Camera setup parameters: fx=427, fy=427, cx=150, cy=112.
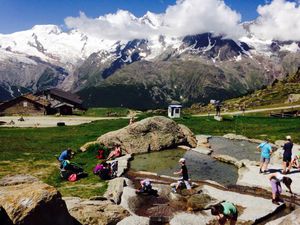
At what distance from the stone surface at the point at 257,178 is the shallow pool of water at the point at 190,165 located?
38.9 inches

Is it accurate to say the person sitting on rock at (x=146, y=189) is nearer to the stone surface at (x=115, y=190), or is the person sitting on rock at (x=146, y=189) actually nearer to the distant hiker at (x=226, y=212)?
the stone surface at (x=115, y=190)

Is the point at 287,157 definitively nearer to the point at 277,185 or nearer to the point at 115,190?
the point at 277,185

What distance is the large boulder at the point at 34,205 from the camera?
65.5 feet

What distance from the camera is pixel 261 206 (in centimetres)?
2819

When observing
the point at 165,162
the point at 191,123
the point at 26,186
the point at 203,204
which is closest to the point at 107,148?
the point at 165,162

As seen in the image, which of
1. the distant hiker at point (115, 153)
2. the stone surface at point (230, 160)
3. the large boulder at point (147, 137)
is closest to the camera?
the stone surface at point (230, 160)

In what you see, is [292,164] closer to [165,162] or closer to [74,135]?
[165,162]

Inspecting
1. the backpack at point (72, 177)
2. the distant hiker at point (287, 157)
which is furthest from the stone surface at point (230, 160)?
the backpack at point (72, 177)

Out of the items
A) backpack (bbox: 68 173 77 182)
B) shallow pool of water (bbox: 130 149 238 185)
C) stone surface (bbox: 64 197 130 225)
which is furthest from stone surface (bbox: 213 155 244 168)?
stone surface (bbox: 64 197 130 225)

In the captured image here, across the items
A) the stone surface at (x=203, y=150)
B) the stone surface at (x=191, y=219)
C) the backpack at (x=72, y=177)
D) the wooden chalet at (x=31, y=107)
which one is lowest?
the stone surface at (x=191, y=219)

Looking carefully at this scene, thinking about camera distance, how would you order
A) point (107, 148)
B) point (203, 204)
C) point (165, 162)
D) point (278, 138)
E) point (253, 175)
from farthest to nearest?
1. point (278, 138)
2. point (107, 148)
3. point (165, 162)
4. point (253, 175)
5. point (203, 204)

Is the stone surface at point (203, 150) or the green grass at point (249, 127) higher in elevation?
the green grass at point (249, 127)

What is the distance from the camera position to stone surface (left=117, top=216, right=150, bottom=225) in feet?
82.0

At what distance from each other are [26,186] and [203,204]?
11791 millimetres
